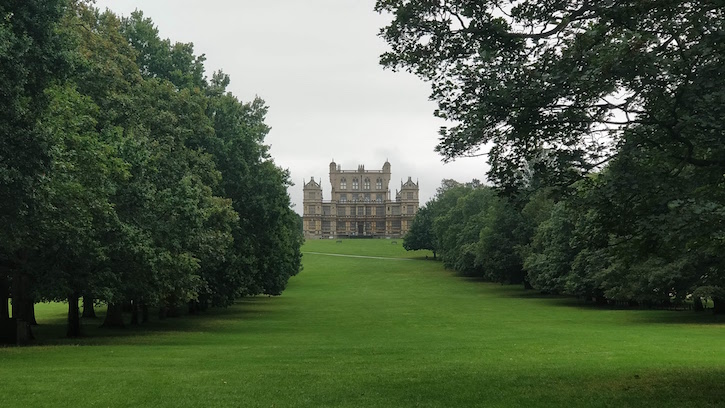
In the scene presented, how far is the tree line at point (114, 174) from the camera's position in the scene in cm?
1525

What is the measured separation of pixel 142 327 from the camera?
32406 millimetres

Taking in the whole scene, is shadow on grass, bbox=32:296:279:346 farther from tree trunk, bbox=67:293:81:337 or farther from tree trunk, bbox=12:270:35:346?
tree trunk, bbox=12:270:35:346

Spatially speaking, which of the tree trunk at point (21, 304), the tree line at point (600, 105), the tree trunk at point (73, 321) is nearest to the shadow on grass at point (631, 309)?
the tree line at point (600, 105)

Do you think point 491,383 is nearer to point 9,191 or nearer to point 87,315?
point 9,191

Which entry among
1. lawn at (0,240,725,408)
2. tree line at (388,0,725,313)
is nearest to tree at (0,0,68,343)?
lawn at (0,240,725,408)

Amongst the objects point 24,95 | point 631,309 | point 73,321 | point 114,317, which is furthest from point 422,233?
point 24,95

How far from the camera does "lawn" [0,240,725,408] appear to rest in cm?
1133

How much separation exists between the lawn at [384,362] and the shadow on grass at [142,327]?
0.10m

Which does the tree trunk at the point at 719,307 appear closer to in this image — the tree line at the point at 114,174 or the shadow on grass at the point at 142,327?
the tree line at the point at 114,174

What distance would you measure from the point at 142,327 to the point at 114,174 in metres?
12.9

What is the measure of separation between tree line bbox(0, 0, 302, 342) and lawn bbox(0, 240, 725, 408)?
2487mm

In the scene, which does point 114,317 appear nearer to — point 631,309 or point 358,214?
point 631,309

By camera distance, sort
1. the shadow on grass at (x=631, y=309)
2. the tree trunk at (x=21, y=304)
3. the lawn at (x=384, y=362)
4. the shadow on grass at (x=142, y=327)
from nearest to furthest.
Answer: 1. the lawn at (x=384, y=362)
2. the tree trunk at (x=21, y=304)
3. the shadow on grass at (x=142, y=327)
4. the shadow on grass at (x=631, y=309)

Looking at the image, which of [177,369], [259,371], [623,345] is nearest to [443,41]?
[259,371]
